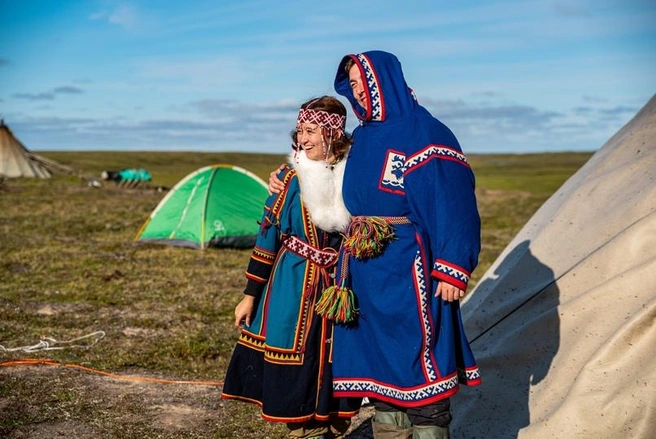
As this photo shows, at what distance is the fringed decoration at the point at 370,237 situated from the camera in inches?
140

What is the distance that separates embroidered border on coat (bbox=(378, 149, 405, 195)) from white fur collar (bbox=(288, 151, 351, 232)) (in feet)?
1.27

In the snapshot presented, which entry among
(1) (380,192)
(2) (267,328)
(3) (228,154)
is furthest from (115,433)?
(3) (228,154)

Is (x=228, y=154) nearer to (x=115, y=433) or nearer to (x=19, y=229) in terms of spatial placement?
(x=19, y=229)

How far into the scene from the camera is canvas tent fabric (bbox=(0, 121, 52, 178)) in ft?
114

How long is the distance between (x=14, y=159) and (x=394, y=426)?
34779 mm

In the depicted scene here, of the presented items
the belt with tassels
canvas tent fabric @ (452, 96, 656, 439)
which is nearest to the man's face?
the belt with tassels

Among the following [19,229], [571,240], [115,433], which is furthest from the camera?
[19,229]

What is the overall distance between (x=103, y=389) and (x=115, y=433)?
39.6 inches

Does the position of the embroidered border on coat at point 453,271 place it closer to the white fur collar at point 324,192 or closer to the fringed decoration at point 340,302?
the fringed decoration at point 340,302

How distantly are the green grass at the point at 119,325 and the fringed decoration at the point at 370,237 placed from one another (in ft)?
6.57

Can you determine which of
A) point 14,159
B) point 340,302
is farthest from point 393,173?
point 14,159

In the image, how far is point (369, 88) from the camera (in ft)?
11.9

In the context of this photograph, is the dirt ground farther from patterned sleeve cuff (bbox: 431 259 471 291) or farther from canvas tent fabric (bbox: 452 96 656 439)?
patterned sleeve cuff (bbox: 431 259 471 291)

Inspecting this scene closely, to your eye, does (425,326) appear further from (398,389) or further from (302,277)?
(302,277)
